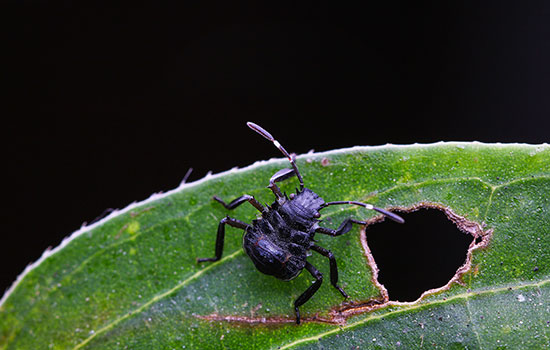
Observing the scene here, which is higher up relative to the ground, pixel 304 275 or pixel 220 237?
pixel 220 237

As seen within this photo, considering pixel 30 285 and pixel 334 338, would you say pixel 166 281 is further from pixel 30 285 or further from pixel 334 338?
pixel 334 338

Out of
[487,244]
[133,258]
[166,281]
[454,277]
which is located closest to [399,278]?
[454,277]

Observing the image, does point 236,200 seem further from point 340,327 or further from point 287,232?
point 340,327

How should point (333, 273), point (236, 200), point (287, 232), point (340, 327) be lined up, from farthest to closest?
point (287, 232)
point (236, 200)
point (333, 273)
point (340, 327)

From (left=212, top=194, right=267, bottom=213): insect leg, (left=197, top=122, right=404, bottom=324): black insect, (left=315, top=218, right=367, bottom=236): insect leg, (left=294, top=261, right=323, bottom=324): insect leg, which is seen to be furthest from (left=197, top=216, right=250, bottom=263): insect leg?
(left=315, top=218, right=367, bottom=236): insect leg

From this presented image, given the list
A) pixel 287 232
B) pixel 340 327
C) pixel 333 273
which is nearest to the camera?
pixel 340 327

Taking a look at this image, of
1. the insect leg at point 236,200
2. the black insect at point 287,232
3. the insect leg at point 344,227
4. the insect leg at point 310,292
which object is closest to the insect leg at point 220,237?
the black insect at point 287,232

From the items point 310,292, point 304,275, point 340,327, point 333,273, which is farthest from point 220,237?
point 340,327
